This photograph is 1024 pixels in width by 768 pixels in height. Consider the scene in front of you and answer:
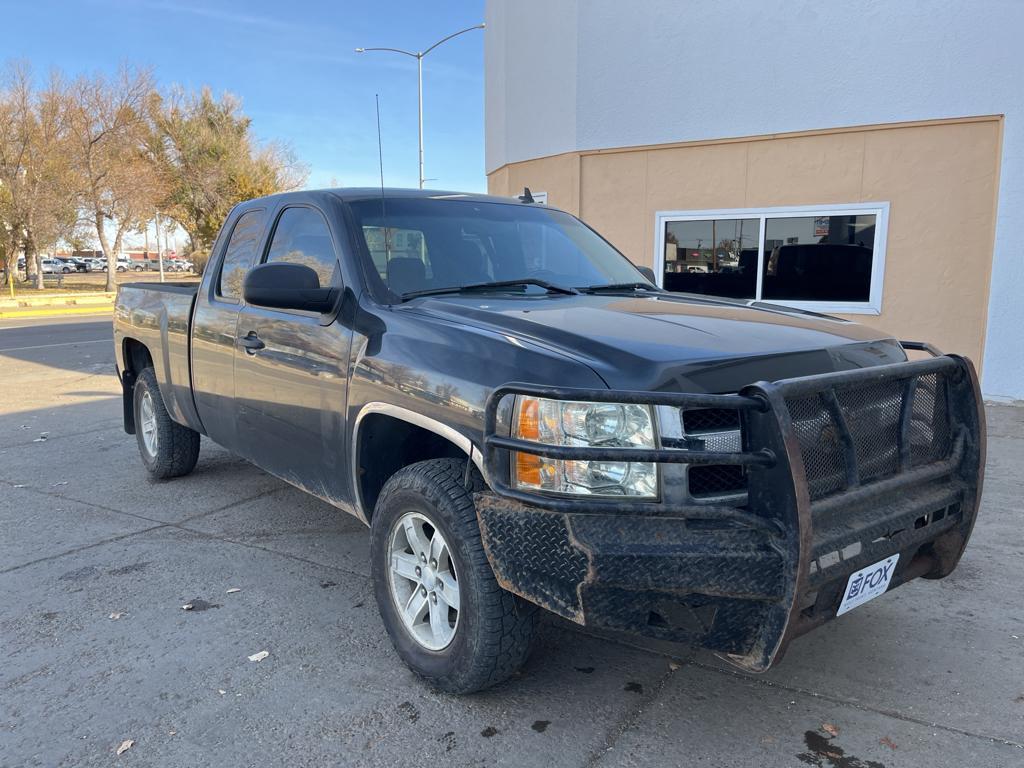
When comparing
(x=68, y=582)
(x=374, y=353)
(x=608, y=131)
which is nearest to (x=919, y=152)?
(x=608, y=131)

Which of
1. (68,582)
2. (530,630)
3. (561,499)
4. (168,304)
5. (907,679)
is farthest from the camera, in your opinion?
(168,304)

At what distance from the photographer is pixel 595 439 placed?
2.48m

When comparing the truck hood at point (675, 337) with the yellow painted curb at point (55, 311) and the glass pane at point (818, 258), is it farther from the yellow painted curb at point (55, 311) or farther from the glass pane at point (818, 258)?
the yellow painted curb at point (55, 311)

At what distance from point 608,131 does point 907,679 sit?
29.6 feet

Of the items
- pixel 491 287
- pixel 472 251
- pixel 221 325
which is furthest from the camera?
pixel 221 325

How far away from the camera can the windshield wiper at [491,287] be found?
3.55 meters

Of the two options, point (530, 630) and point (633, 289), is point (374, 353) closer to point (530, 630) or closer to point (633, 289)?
point (530, 630)

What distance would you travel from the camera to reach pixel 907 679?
3.18 m

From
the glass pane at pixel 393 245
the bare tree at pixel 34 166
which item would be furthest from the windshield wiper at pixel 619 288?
the bare tree at pixel 34 166

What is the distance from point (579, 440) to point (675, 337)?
0.62 meters

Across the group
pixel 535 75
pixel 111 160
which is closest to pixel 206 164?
pixel 111 160

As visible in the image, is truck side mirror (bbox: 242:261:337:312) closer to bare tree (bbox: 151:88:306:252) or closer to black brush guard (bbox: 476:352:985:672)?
black brush guard (bbox: 476:352:985:672)

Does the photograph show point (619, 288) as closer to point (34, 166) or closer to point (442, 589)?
point (442, 589)

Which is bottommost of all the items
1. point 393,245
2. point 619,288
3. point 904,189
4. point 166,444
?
point 166,444
